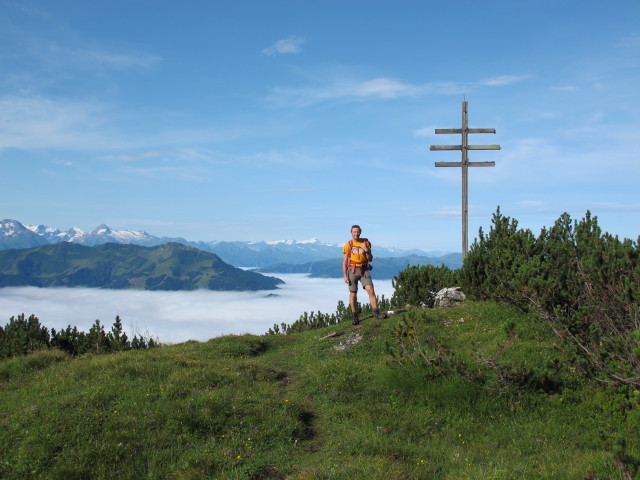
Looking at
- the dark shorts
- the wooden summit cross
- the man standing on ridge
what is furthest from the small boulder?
the dark shorts

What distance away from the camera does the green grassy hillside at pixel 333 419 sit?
21.9 feet

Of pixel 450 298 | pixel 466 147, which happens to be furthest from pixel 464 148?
pixel 450 298

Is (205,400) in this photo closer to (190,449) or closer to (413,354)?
(190,449)

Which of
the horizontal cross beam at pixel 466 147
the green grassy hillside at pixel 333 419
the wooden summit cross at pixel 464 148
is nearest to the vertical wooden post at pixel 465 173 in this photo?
the wooden summit cross at pixel 464 148

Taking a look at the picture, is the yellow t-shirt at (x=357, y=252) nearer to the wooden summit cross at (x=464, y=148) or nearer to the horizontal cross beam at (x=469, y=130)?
the wooden summit cross at (x=464, y=148)

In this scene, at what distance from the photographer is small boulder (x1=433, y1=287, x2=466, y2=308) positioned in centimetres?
1711

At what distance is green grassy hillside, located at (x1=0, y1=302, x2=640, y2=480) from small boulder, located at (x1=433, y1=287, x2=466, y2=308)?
4885 millimetres

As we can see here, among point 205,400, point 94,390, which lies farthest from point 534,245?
point 94,390

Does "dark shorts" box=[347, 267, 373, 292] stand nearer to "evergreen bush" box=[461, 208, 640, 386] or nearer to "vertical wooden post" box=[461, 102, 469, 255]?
"evergreen bush" box=[461, 208, 640, 386]

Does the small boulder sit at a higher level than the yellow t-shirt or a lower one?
lower

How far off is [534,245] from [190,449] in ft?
35.7

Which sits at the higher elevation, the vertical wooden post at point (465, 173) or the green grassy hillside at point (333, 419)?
the vertical wooden post at point (465, 173)

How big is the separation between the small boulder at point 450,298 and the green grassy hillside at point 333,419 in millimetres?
4885

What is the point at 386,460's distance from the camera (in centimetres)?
661
